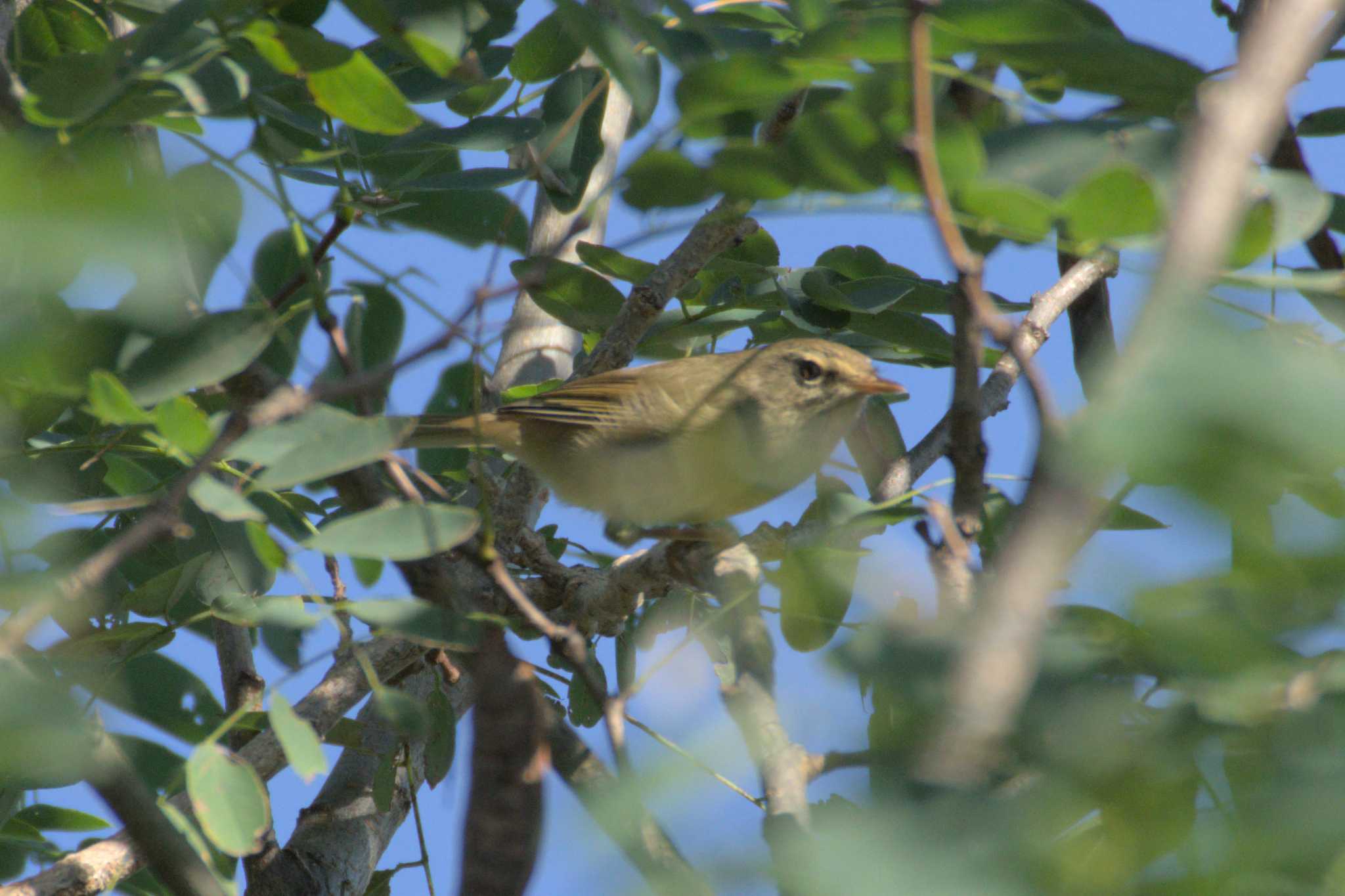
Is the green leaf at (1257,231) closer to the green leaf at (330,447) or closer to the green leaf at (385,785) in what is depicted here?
the green leaf at (330,447)

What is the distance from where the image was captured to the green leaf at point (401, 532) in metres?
1.68

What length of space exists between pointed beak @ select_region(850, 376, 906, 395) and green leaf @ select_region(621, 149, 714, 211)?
1978 mm

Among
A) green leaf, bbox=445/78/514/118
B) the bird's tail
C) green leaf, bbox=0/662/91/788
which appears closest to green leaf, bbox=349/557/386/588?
the bird's tail

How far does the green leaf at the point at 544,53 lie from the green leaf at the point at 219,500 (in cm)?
144

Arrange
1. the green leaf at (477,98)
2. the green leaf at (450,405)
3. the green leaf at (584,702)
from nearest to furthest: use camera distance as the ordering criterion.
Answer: the green leaf at (477,98), the green leaf at (584,702), the green leaf at (450,405)

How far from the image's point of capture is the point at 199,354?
6.45 ft

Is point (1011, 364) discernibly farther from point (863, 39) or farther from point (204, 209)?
point (204, 209)

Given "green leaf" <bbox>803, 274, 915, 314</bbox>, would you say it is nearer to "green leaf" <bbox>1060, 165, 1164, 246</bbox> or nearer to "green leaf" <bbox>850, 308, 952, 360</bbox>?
"green leaf" <bbox>850, 308, 952, 360</bbox>

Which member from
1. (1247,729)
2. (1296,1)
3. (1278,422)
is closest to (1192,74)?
(1296,1)

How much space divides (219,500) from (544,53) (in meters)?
1.51

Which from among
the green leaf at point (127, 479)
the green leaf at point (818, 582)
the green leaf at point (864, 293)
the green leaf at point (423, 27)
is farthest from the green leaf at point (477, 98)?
the green leaf at point (818, 582)

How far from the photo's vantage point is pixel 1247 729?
3.30ft

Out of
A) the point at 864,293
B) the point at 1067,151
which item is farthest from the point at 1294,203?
the point at 864,293

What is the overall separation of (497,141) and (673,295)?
0.85 m
